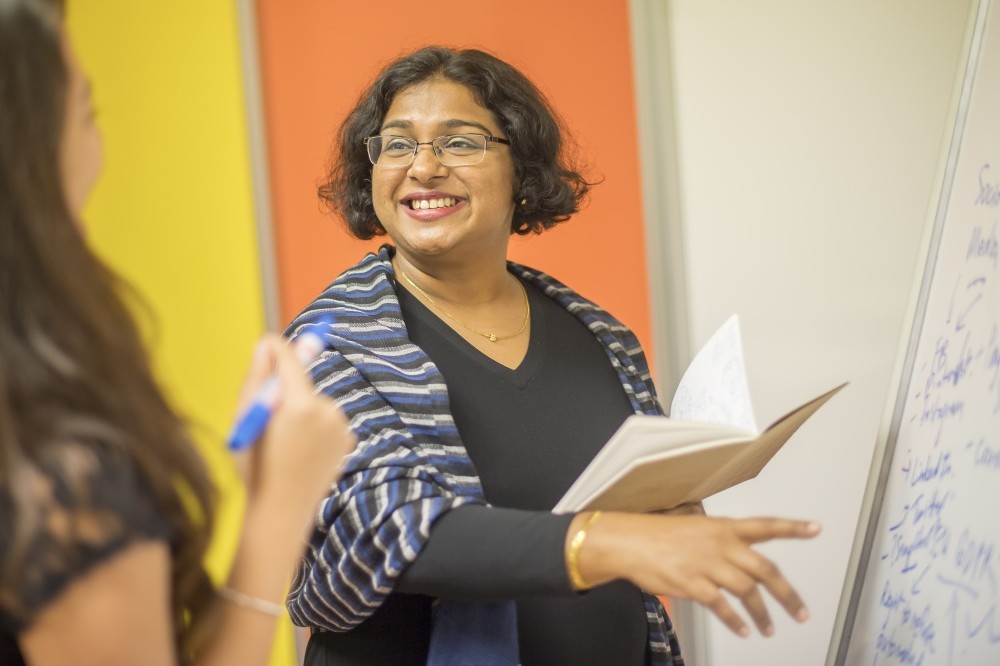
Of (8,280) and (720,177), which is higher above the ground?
(8,280)

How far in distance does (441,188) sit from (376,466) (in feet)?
1.74

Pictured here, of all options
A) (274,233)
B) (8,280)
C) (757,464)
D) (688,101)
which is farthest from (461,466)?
(688,101)

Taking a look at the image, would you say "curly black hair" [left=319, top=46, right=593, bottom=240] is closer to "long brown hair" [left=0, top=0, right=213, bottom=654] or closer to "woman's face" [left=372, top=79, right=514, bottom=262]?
"woman's face" [left=372, top=79, right=514, bottom=262]

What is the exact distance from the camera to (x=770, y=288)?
251cm

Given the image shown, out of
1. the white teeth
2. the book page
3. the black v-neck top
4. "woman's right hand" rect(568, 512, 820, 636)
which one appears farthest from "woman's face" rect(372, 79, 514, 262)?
"woman's right hand" rect(568, 512, 820, 636)

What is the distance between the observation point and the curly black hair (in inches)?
69.1

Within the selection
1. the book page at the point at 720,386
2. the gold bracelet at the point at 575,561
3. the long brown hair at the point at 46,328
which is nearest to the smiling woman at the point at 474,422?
the gold bracelet at the point at 575,561

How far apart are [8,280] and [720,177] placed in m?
2.08

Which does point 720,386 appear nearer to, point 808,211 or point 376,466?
point 376,466

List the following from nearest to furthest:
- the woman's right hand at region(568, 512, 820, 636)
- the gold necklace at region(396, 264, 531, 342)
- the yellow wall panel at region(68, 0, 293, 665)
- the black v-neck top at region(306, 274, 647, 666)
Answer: the woman's right hand at region(568, 512, 820, 636) → the black v-neck top at region(306, 274, 647, 666) → the gold necklace at region(396, 264, 531, 342) → the yellow wall panel at region(68, 0, 293, 665)

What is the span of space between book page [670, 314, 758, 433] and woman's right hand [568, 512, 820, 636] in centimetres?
12

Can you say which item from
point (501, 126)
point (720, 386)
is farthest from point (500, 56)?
point (720, 386)

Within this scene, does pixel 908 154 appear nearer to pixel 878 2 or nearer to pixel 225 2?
pixel 878 2

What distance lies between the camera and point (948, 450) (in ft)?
4.60
